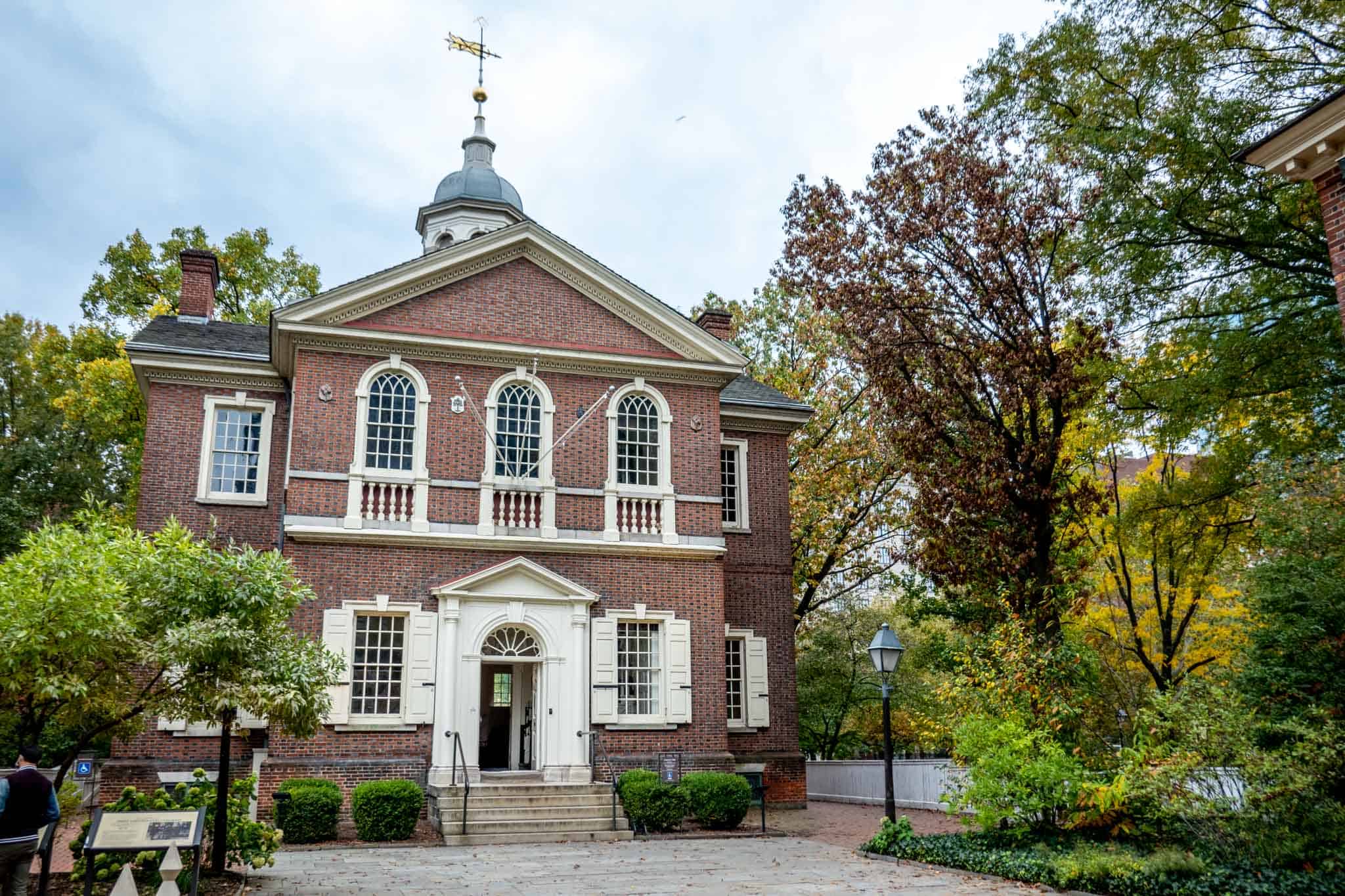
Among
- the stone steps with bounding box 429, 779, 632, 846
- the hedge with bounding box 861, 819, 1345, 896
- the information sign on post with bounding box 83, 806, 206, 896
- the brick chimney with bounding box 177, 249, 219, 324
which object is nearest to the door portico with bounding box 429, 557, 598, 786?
the stone steps with bounding box 429, 779, 632, 846

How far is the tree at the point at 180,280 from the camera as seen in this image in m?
31.6

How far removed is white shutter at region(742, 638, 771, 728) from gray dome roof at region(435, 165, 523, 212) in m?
14.7

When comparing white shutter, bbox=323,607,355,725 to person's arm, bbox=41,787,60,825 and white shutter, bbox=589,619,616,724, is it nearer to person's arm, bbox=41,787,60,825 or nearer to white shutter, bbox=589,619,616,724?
white shutter, bbox=589,619,616,724

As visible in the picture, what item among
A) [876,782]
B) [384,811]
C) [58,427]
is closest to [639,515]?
[384,811]

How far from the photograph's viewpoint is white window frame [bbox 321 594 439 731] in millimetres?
17250

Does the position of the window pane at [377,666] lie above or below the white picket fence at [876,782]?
above

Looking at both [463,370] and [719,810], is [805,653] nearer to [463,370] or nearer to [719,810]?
[719,810]

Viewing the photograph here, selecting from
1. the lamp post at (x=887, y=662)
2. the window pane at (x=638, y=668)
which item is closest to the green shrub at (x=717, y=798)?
the window pane at (x=638, y=668)

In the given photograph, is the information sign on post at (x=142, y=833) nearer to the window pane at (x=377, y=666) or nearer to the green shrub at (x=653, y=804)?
the window pane at (x=377, y=666)

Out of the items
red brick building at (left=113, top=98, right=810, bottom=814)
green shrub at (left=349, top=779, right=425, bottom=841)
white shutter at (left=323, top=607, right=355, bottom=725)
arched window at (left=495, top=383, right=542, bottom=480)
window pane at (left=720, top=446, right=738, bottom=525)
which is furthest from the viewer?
window pane at (left=720, top=446, right=738, bottom=525)

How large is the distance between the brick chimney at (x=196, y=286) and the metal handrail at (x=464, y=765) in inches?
426

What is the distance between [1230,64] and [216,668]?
614 inches

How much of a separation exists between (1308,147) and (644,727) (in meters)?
13.4

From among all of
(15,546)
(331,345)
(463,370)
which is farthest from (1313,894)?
(15,546)
